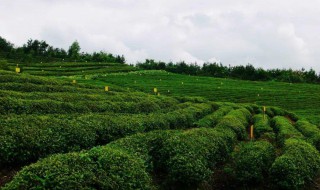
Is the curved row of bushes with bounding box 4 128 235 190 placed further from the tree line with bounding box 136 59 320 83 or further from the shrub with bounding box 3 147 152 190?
the tree line with bounding box 136 59 320 83

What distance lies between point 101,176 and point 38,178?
1.37 meters

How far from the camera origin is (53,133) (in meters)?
11.7

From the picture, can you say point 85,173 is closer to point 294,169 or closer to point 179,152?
point 179,152

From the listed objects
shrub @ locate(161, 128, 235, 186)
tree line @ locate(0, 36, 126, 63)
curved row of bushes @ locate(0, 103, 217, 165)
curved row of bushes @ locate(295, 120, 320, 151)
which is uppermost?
tree line @ locate(0, 36, 126, 63)

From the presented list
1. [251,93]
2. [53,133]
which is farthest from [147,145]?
[251,93]

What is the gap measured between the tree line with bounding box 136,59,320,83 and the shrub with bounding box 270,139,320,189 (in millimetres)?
55379

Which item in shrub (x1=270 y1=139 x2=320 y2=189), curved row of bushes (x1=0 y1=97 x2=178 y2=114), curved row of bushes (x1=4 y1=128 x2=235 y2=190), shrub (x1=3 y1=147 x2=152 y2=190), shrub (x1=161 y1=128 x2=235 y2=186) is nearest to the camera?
shrub (x1=3 y1=147 x2=152 y2=190)

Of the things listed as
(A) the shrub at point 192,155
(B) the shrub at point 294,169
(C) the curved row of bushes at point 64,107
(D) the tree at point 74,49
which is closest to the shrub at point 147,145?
(A) the shrub at point 192,155

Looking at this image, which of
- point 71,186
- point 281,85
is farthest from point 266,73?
point 71,186

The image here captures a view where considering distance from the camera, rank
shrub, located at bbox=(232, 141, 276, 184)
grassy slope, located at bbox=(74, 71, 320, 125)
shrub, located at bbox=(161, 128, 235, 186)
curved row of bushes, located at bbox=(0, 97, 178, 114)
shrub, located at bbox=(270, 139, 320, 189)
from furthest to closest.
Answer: grassy slope, located at bbox=(74, 71, 320, 125), curved row of bushes, located at bbox=(0, 97, 178, 114), shrub, located at bbox=(232, 141, 276, 184), shrub, located at bbox=(270, 139, 320, 189), shrub, located at bbox=(161, 128, 235, 186)

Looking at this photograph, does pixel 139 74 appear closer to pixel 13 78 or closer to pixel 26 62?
pixel 26 62

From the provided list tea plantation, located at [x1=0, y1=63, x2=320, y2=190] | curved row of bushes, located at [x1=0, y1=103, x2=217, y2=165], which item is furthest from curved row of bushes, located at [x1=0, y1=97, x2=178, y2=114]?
curved row of bushes, located at [x1=0, y1=103, x2=217, y2=165]

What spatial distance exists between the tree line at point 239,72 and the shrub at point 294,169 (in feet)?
182

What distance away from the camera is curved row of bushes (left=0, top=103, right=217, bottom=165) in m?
10.4
